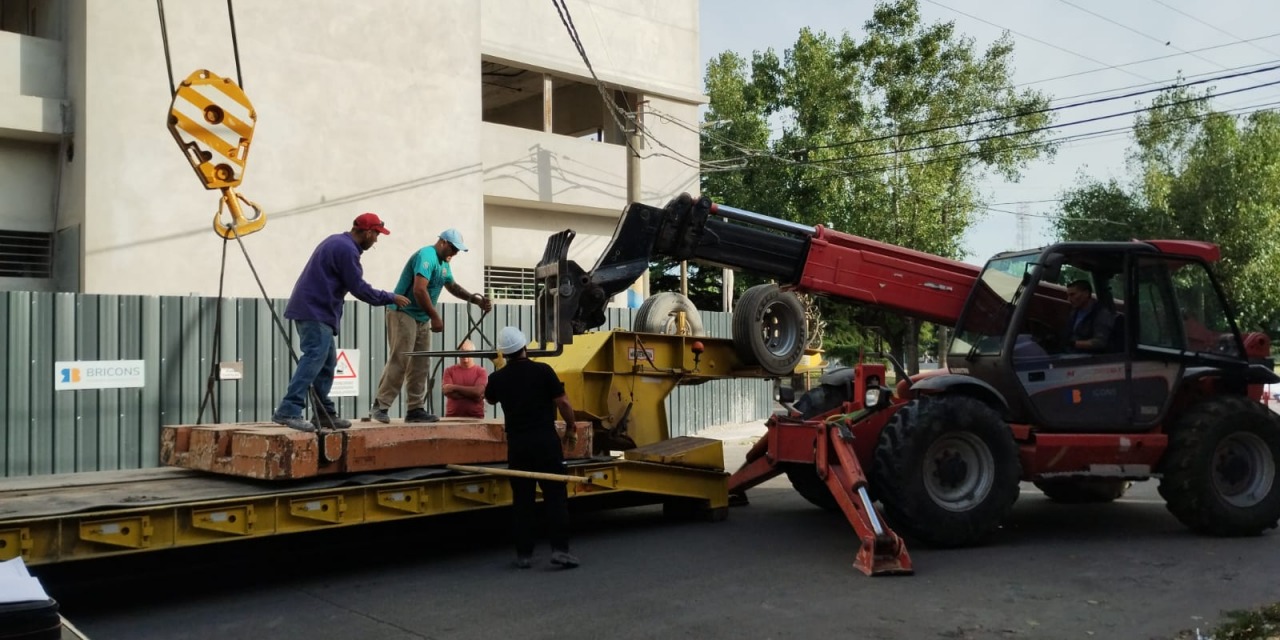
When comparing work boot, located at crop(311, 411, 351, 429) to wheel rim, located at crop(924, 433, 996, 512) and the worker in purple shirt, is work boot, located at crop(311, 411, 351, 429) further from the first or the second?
wheel rim, located at crop(924, 433, 996, 512)

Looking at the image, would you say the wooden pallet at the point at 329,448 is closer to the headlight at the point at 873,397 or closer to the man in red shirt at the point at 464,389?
the man in red shirt at the point at 464,389

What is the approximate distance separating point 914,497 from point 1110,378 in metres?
2.33

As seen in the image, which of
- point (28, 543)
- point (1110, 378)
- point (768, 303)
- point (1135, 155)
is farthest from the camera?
point (1135, 155)

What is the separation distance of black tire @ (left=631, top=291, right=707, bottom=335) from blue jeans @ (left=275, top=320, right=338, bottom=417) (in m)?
4.38

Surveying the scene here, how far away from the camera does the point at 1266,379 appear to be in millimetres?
10023

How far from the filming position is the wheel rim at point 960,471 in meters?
9.05

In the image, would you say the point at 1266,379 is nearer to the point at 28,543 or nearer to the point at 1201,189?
the point at 28,543

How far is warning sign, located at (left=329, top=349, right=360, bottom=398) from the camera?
580 inches

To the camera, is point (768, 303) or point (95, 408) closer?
point (768, 303)

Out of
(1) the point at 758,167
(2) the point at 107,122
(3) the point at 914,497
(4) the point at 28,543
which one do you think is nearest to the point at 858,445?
(3) the point at 914,497

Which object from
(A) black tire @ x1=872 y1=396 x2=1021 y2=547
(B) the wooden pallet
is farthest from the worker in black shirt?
(A) black tire @ x1=872 y1=396 x2=1021 y2=547

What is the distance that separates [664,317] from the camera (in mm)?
12234

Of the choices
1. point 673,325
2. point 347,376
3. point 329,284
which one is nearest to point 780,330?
point 673,325

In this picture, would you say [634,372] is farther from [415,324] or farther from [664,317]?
[415,324]
